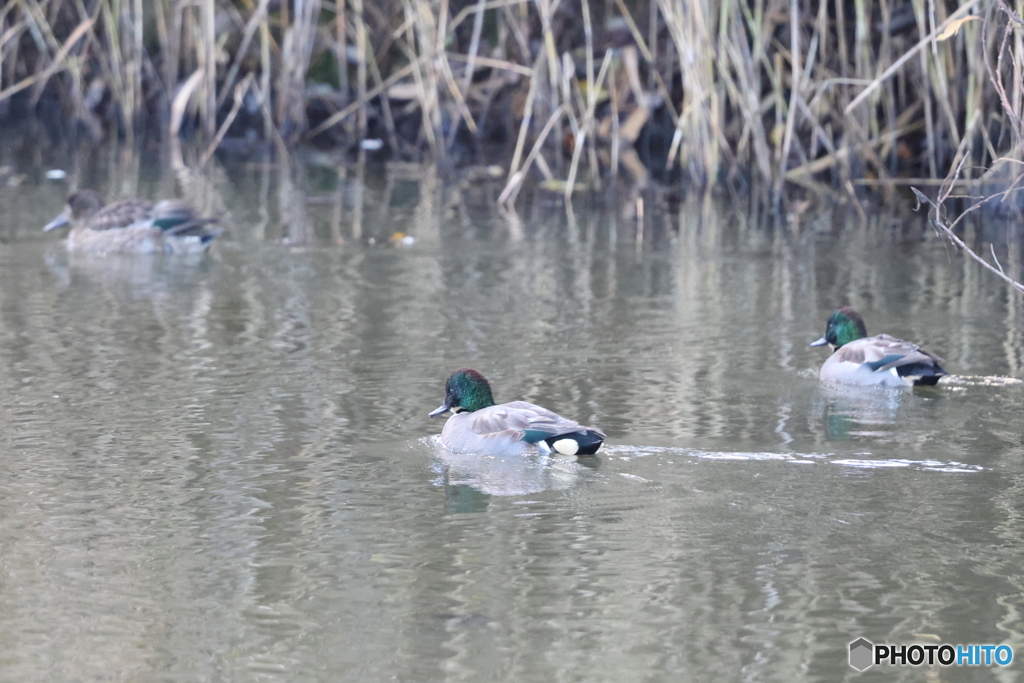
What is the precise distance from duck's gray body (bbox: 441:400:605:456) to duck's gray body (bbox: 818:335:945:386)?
182 cm

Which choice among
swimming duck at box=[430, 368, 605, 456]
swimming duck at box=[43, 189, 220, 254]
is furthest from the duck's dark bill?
swimming duck at box=[430, 368, 605, 456]

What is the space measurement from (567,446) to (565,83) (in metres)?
8.21

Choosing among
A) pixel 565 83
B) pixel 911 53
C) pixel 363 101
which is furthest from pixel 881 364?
pixel 363 101

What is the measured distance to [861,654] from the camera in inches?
169

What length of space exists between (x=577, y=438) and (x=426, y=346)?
249cm

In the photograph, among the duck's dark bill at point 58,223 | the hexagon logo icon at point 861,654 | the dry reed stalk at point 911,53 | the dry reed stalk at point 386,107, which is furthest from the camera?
the dry reed stalk at point 386,107

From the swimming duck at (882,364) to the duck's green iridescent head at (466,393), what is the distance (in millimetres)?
1893

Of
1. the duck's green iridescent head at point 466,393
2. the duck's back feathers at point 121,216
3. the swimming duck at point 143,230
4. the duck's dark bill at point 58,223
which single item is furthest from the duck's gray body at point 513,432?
the duck's dark bill at point 58,223

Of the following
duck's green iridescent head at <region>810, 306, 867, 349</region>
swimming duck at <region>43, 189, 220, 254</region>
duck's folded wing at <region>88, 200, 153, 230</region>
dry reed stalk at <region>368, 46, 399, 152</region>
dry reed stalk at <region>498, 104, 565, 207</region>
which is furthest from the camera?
dry reed stalk at <region>368, 46, 399, 152</region>

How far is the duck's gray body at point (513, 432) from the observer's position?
19.7ft

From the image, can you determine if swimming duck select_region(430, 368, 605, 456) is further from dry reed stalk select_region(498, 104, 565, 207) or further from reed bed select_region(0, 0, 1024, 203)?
dry reed stalk select_region(498, 104, 565, 207)

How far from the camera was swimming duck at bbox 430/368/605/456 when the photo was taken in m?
5.99

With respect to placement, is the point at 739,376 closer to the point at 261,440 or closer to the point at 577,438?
the point at 577,438

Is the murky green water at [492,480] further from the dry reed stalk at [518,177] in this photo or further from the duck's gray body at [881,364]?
the dry reed stalk at [518,177]
